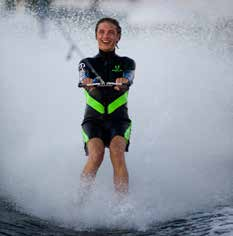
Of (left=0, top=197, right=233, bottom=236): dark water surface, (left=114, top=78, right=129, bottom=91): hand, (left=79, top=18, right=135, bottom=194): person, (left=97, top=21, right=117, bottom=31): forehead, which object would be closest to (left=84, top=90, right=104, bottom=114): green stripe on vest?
(left=79, top=18, right=135, bottom=194): person

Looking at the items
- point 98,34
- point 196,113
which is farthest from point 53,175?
point 196,113

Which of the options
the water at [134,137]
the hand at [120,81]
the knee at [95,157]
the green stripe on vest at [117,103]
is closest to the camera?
the water at [134,137]

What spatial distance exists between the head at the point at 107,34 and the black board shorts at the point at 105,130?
0.69 metres

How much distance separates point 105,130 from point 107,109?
0.63ft

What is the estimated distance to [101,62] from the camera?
14.3ft

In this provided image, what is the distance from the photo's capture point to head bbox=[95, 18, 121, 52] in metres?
4.30

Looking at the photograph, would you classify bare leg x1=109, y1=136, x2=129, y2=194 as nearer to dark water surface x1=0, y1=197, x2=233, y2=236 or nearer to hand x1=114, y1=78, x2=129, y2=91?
hand x1=114, y1=78, x2=129, y2=91

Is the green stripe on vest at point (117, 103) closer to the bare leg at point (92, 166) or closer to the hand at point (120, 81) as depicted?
the hand at point (120, 81)

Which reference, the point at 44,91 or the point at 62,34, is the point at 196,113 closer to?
the point at 44,91

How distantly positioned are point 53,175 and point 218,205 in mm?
1745

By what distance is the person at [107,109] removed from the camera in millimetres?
3879

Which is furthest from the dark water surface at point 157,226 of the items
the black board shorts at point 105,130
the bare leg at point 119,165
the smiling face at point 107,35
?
the smiling face at point 107,35

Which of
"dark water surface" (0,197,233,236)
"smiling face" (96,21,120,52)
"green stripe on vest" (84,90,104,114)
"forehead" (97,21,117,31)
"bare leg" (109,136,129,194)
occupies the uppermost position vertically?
"forehead" (97,21,117,31)

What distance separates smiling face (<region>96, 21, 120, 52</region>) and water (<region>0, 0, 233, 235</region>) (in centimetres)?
123
